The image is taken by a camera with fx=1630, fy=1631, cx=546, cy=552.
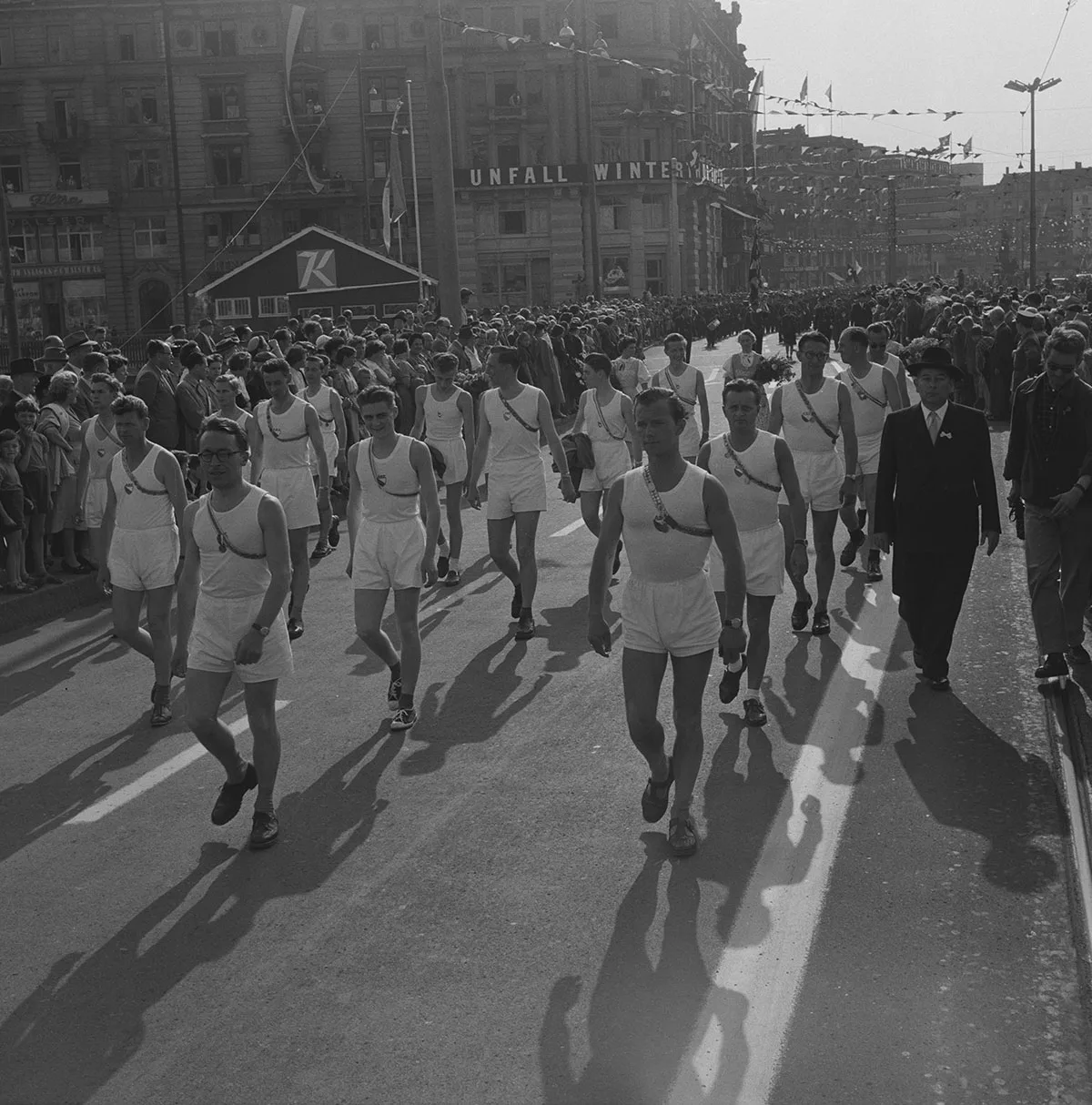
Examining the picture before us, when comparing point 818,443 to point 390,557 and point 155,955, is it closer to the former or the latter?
point 390,557

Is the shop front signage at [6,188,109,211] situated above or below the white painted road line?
above

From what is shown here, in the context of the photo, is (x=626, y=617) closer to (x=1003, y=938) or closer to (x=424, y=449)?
(x=1003, y=938)

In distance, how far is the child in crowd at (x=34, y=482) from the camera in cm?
1303

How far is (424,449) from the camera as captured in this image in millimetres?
8688

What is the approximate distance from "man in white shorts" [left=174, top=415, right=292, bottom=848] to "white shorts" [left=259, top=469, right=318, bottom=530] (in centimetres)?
458

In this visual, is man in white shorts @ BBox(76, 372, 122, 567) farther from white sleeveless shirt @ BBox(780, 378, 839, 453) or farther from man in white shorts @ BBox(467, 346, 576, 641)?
white sleeveless shirt @ BBox(780, 378, 839, 453)

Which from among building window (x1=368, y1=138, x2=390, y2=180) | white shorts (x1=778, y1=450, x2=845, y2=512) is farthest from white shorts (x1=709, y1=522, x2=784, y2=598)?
building window (x1=368, y1=138, x2=390, y2=180)

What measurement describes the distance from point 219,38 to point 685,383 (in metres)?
67.9

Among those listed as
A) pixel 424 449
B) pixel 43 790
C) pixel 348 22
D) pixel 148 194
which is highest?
pixel 348 22

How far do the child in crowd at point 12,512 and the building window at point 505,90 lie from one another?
70645 mm

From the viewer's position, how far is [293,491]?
11.5 m

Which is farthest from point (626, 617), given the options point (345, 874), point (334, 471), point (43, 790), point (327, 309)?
point (327, 309)

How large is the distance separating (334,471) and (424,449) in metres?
7.55

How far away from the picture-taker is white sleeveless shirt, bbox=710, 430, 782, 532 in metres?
8.63
